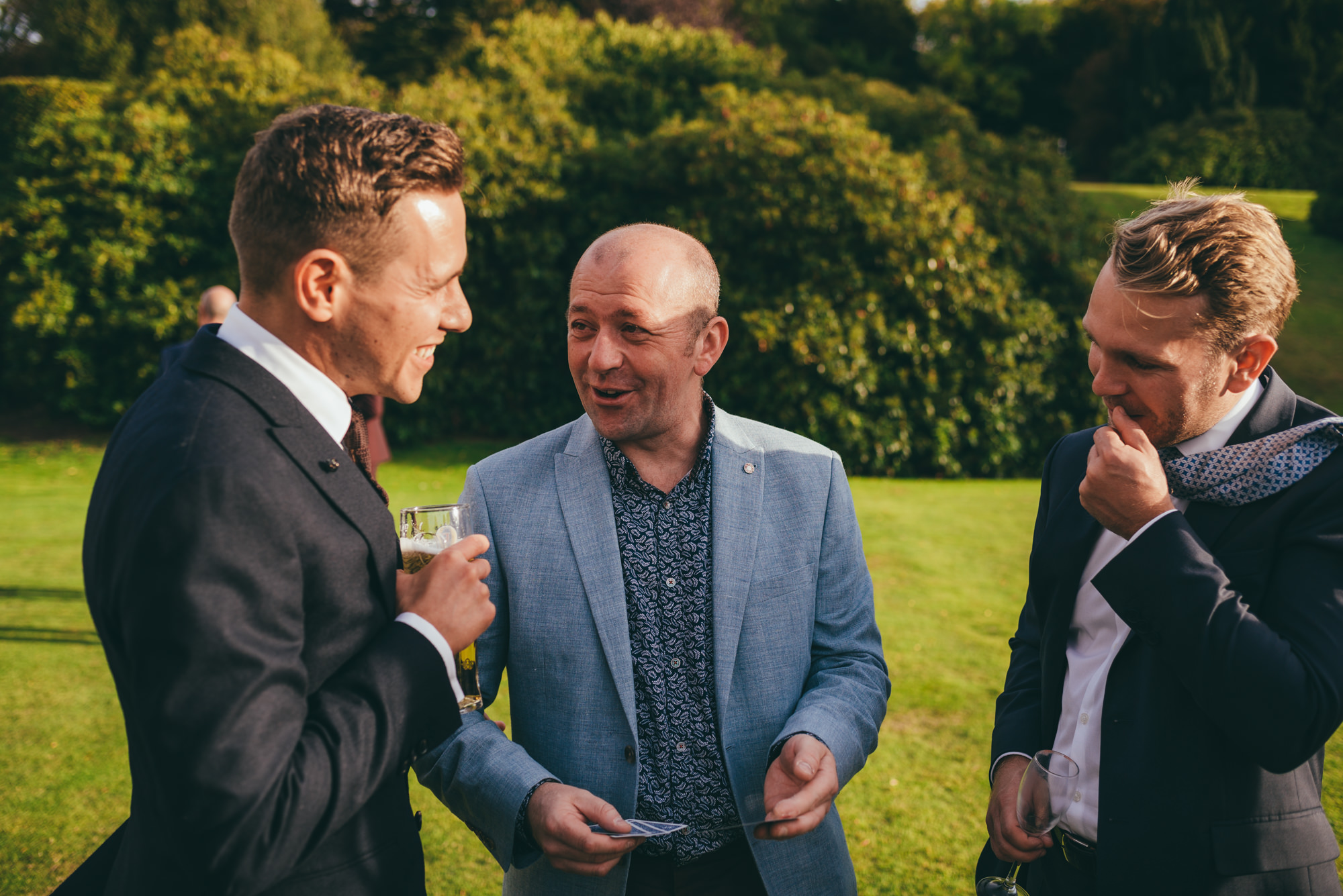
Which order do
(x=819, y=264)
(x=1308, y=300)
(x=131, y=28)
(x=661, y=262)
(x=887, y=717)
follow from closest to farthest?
(x=661, y=262)
(x=887, y=717)
(x=819, y=264)
(x=1308, y=300)
(x=131, y=28)

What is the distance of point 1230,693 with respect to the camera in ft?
5.80

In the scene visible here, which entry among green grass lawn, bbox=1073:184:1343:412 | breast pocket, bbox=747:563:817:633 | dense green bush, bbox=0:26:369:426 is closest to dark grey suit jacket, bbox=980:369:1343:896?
breast pocket, bbox=747:563:817:633

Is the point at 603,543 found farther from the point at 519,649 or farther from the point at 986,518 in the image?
the point at 986,518

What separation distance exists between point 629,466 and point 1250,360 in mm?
1616

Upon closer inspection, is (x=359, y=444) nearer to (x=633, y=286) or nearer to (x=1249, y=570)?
(x=633, y=286)

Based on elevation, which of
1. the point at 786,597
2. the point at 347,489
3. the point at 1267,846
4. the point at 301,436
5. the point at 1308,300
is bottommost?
the point at 1267,846

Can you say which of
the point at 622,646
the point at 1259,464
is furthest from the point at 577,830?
the point at 1259,464

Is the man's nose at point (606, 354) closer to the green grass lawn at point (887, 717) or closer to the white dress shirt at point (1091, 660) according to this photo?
the white dress shirt at point (1091, 660)

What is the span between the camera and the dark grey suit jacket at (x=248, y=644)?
1.34 meters

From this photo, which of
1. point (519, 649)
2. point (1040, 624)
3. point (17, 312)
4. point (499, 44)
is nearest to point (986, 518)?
point (1040, 624)

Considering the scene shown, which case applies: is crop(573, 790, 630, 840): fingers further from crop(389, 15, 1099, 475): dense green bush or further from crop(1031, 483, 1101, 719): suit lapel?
crop(389, 15, 1099, 475): dense green bush

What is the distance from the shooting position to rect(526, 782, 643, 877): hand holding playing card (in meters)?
1.95

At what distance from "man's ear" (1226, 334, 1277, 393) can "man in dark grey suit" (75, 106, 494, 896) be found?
1.79 meters

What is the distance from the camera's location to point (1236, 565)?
1.93m
